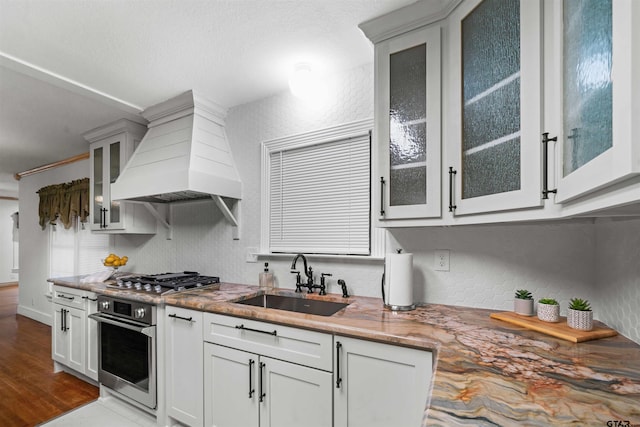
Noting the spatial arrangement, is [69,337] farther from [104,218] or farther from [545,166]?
[545,166]

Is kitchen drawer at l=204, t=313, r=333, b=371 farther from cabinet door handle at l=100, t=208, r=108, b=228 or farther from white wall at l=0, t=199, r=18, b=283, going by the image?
white wall at l=0, t=199, r=18, b=283

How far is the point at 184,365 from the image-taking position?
2021 millimetres

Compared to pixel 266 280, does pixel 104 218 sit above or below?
above

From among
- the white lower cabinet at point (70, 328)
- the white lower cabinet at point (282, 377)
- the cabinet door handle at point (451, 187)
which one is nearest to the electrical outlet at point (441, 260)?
the cabinet door handle at point (451, 187)

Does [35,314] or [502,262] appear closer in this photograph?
[502,262]

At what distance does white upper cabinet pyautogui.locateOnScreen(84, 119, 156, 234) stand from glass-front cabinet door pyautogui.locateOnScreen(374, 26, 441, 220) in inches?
102

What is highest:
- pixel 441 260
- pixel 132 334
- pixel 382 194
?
pixel 382 194

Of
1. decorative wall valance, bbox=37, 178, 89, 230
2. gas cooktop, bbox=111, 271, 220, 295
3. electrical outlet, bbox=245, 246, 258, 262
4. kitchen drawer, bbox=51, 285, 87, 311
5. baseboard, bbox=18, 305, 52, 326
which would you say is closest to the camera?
gas cooktop, bbox=111, 271, 220, 295

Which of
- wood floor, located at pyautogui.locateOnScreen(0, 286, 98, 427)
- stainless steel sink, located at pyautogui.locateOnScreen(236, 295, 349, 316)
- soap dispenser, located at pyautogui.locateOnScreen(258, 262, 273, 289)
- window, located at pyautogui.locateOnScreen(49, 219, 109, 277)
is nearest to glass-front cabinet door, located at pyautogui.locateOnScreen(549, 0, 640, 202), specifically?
stainless steel sink, located at pyautogui.locateOnScreen(236, 295, 349, 316)

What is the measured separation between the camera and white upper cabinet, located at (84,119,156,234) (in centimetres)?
307

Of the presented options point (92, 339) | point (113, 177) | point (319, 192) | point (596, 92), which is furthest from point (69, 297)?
point (596, 92)

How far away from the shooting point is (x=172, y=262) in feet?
10.2

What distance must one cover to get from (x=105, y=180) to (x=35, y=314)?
3.60 metres

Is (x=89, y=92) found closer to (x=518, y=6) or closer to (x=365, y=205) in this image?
(x=365, y=205)
